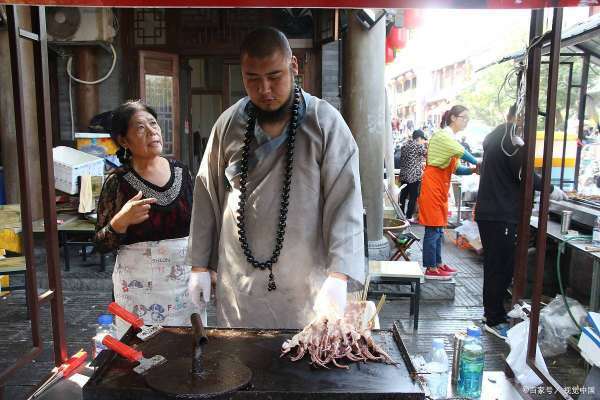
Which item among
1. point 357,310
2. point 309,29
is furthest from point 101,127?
point 357,310

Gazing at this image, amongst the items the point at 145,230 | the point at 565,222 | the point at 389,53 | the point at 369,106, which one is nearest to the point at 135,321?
the point at 145,230

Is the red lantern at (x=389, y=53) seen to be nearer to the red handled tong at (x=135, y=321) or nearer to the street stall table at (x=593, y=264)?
the street stall table at (x=593, y=264)

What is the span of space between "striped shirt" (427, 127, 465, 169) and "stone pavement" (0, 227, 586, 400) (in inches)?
68.6

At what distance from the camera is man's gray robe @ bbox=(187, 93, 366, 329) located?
7.57ft

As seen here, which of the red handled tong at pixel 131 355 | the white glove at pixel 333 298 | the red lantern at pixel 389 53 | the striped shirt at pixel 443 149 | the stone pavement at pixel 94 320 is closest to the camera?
the red handled tong at pixel 131 355

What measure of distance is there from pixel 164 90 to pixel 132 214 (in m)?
6.53

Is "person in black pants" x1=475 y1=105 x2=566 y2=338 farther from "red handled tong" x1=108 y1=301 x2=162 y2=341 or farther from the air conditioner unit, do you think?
the air conditioner unit

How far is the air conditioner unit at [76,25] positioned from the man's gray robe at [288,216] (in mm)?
6574

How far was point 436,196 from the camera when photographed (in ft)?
21.8

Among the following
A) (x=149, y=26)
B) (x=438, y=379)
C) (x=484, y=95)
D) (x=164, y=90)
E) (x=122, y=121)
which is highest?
(x=484, y=95)

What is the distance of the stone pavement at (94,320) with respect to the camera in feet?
14.8

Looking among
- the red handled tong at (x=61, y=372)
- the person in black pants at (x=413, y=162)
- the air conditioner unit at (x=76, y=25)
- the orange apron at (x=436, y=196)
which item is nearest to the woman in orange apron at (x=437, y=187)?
the orange apron at (x=436, y=196)

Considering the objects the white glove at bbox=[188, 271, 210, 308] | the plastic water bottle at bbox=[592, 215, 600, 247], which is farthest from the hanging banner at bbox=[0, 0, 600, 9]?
the plastic water bottle at bbox=[592, 215, 600, 247]

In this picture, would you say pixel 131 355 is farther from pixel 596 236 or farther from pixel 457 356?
pixel 596 236
